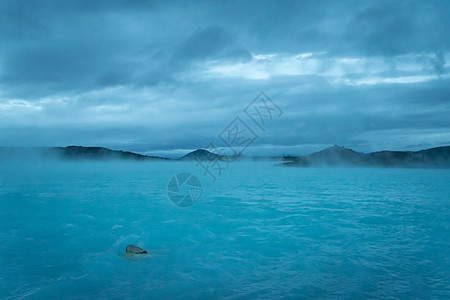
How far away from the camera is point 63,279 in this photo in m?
8.55

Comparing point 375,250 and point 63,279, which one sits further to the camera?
point 375,250

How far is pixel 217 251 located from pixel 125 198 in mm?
18139

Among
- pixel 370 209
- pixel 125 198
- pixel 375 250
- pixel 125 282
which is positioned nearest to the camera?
pixel 125 282

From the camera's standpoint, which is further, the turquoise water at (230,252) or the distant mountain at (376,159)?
the distant mountain at (376,159)

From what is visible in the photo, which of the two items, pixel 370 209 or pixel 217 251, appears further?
pixel 370 209

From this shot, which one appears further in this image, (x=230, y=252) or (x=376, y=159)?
(x=376, y=159)

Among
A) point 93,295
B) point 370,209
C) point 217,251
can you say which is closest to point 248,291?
point 217,251

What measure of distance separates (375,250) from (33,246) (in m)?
15.0

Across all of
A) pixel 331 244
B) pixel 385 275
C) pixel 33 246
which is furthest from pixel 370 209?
pixel 33 246

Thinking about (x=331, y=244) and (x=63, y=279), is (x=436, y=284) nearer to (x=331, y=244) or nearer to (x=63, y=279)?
(x=331, y=244)

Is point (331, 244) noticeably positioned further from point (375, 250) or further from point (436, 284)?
point (436, 284)

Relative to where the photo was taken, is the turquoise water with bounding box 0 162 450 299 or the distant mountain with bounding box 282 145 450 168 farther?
the distant mountain with bounding box 282 145 450 168

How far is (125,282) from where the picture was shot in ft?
27.0

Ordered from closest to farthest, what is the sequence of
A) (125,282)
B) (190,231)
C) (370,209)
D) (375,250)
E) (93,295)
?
(93,295) → (125,282) → (375,250) → (190,231) → (370,209)
